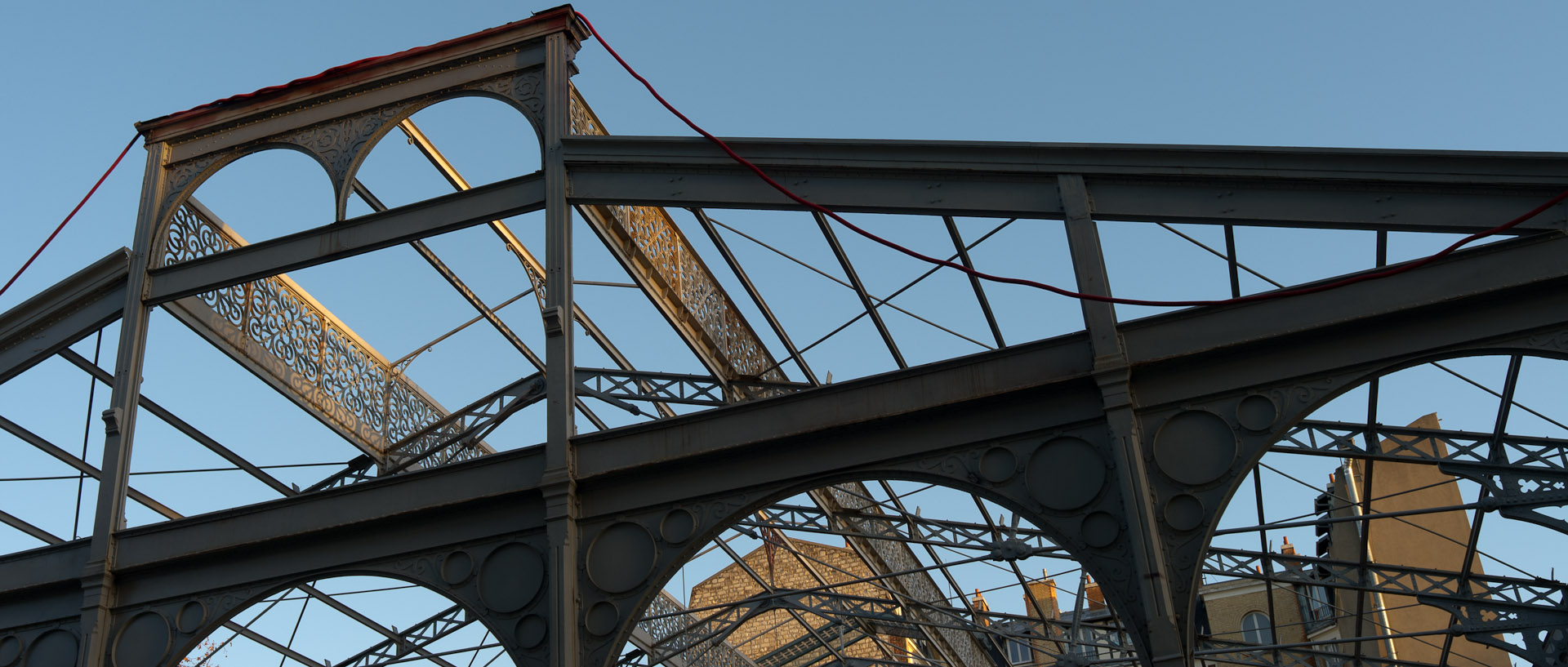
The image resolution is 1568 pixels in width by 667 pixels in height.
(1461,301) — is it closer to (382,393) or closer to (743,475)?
(743,475)

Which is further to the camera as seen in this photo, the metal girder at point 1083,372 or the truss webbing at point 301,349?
the truss webbing at point 301,349

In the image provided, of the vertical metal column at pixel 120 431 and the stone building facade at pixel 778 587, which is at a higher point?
the stone building facade at pixel 778 587

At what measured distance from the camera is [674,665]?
2095 centimetres

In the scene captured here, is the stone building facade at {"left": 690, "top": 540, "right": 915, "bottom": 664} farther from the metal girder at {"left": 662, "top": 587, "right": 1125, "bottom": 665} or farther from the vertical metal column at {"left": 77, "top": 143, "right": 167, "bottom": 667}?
the vertical metal column at {"left": 77, "top": 143, "right": 167, "bottom": 667}

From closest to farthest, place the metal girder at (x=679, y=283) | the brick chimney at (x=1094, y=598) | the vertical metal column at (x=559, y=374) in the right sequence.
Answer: the vertical metal column at (x=559, y=374)
the metal girder at (x=679, y=283)
the brick chimney at (x=1094, y=598)

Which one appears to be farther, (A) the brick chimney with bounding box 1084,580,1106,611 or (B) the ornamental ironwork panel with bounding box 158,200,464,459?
(A) the brick chimney with bounding box 1084,580,1106,611

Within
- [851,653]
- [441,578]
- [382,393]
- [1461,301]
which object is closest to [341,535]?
[441,578]

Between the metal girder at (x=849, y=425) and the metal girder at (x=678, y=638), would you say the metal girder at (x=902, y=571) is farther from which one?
the metal girder at (x=849, y=425)

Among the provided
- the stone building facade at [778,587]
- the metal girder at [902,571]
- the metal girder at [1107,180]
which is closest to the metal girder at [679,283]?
the metal girder at [1107,180]

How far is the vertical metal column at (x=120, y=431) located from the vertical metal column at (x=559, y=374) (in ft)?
13.6

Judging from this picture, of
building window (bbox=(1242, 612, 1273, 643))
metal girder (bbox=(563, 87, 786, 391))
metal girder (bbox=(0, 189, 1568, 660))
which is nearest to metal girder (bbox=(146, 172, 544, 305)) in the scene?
metal girder (bbox=(563, 87, 786, 391))

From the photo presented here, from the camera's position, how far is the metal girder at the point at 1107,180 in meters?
9.31

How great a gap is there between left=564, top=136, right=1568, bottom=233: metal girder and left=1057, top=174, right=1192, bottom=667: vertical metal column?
22cm

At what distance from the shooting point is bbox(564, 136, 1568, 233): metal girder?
9312 mm
